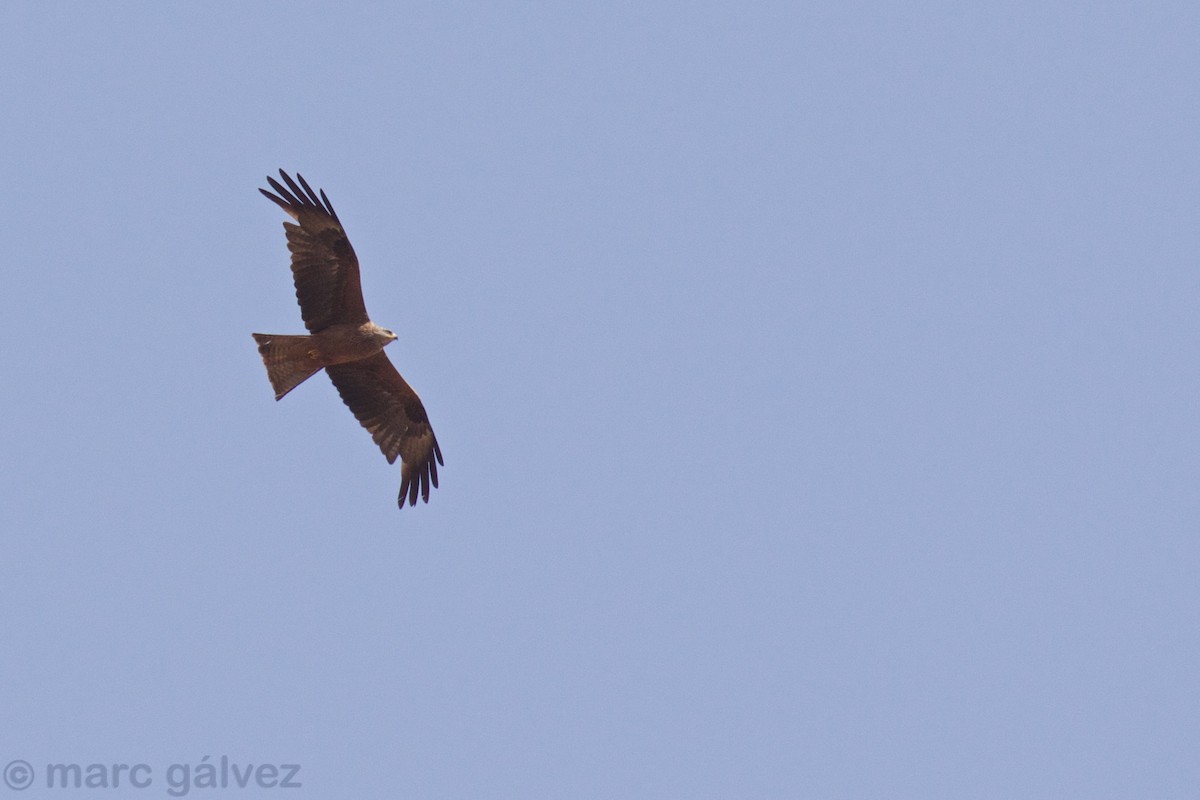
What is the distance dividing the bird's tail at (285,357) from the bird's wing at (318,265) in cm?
26

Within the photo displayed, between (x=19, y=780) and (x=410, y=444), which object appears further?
(x=410, y=444)

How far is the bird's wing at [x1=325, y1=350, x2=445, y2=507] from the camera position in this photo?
13727mm

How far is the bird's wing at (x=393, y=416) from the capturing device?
45.0 feet

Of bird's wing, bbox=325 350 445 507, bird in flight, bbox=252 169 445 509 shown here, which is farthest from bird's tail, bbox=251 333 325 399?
bird's wing, bbox=325 350 445 507

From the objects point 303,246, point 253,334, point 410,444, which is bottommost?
point 410,444

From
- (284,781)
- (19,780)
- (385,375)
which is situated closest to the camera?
(19,780)

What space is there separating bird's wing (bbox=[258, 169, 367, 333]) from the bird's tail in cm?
26

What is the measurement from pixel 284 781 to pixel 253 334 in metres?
4.49

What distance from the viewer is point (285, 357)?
12438 mm

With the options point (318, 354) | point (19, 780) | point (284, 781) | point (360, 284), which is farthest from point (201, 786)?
point (360, 284)

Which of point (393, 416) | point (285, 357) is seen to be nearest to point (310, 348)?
point (285, 357)

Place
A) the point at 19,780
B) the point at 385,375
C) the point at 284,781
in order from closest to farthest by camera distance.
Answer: the point at 19,780 < the point at 284,781 < the point at 385,375

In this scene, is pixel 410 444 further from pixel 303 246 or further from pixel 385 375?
pixel 303 246

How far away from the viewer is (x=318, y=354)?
41.2 ft
